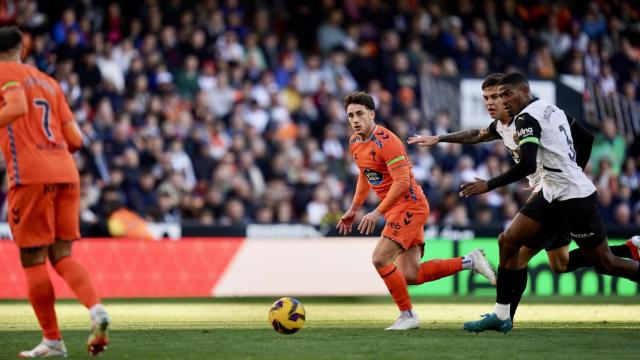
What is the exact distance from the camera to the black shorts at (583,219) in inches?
387

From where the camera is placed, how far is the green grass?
8484mm

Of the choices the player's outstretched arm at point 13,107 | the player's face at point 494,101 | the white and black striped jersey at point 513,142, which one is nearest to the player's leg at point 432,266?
the white and black striped jersey at point 513,142

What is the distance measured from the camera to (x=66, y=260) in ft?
27.0

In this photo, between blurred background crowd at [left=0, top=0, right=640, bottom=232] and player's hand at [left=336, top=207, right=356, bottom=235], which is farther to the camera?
blurred background crowd at [left=0, top=0, right=640, bottom=232]

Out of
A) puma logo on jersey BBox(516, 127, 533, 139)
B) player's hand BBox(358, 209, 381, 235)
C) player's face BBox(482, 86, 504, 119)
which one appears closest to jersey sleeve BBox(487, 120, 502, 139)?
player's face BBox(482, 86, 504, 119)

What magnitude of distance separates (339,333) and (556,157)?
8.18ft

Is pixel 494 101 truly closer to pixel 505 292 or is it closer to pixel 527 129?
pixel 527 129

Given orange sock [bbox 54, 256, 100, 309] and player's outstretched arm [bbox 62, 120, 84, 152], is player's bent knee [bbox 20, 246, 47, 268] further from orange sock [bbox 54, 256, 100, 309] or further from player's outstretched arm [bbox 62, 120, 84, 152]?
player's outstretched arm [bbox 62, 120, 84, 152]

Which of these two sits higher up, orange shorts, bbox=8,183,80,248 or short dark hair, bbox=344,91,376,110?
short dark hair, bbox=344,91,376,110

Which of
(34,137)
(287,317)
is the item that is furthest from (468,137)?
(34,137)

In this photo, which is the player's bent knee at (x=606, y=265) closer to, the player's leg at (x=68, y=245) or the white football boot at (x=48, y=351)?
the player's leg at (x=68, y=245)

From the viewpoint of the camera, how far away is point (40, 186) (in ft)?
26.3

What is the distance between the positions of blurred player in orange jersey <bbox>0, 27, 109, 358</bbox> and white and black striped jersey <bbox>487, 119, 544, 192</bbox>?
13.0ft

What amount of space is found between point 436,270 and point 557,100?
1000 cm
